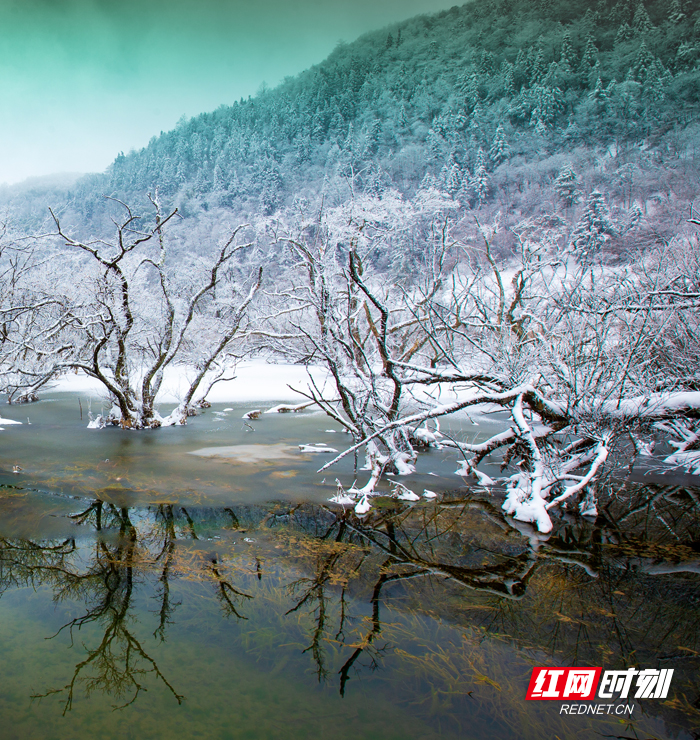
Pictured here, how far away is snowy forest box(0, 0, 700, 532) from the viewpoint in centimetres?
773

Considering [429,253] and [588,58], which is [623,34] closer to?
[588,58]

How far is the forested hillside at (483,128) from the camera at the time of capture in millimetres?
56719

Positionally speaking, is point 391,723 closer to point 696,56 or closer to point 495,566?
point 495,566

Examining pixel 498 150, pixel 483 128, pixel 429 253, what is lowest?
pixel 429 253

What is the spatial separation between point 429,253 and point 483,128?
63.2 metres

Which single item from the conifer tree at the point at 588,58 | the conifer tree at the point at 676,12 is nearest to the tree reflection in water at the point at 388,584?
the conifer tree at the point at 588,58

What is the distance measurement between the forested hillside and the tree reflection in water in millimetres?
35692

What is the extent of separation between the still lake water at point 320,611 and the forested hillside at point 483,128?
3536 cm

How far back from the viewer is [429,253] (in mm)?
19641

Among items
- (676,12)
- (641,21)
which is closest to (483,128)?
(641,21)

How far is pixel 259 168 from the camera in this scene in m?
70.5

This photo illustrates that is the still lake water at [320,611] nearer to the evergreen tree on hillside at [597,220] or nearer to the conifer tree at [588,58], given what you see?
the evergreen tree on hillside at [597,220]

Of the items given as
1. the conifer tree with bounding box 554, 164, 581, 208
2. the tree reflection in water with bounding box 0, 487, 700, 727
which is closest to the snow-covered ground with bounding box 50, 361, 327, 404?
the tree reflection in water with bounding box 0, 487, 700, 727

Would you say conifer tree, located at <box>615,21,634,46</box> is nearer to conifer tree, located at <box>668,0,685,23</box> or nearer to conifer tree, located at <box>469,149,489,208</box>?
conifer tree, located at <box>668,0,685,23</box>
